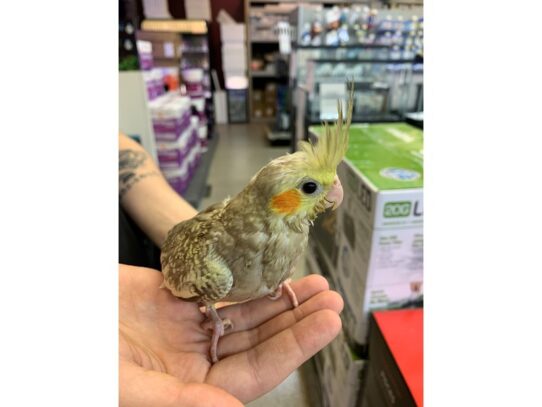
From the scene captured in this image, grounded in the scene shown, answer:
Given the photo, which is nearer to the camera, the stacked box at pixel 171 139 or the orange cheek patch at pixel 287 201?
the orange cheek patch at pixel 287 201

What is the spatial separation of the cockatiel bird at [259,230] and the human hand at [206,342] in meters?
0.10

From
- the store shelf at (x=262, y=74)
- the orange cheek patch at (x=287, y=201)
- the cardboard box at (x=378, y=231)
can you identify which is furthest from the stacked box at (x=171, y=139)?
the store shelf at (x=262, y=74)

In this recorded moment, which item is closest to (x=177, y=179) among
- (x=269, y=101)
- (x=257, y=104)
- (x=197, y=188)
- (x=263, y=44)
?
(x=197, y=188)

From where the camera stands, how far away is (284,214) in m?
0.46

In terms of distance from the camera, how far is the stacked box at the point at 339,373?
1.12 m

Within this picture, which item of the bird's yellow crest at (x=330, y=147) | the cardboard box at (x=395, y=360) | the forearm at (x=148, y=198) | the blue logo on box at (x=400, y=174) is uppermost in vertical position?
the bird's yellow crest at (x=330, y=147)

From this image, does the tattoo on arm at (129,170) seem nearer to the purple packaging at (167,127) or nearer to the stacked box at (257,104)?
the purple packaging at (167,127)

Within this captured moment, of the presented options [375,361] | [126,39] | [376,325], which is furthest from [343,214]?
[126,39]

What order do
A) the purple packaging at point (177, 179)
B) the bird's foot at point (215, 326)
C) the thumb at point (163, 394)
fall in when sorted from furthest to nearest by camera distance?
the purple packaging at point (177, 179) → the bird's foot at point (215, 326) → the thumb at point (163, 394)

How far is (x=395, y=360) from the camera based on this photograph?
0.92m

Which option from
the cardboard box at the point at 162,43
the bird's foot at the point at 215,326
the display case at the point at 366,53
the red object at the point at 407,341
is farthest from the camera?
the cardboard box at the point at 162,43

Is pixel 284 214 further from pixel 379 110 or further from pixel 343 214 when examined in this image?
pixel 379 110

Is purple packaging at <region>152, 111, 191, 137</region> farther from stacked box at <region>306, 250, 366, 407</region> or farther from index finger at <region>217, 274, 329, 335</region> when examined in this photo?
index finger at <region>217, 274, 329, 335</region>

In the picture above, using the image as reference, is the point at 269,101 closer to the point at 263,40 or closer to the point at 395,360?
the point at 263,40
